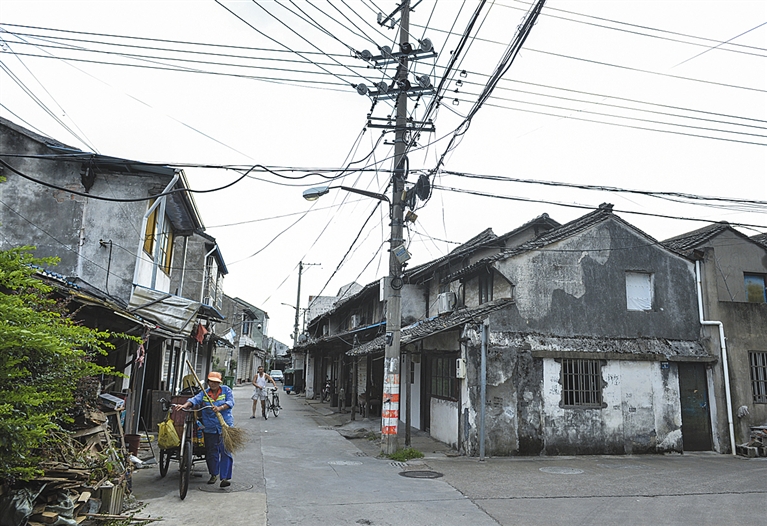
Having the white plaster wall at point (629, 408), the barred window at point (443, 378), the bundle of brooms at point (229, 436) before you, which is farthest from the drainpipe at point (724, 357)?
the bundle of brooms at point (229, 436)

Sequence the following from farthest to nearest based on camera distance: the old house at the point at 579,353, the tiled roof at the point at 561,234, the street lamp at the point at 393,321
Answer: the tiled roof at the point at 561,234 → the old house at the point at 579,353 → the street lamp at the point at 393,321

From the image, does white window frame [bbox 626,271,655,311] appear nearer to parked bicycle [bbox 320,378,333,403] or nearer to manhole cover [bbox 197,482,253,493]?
manhole cover [bbox 197,482,253,493]

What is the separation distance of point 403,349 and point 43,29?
10.3m

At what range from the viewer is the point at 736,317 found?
1491 centimetres

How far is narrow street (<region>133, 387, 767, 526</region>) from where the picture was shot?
7359mm

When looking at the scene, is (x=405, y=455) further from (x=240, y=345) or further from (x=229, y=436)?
(x=240, y=345)

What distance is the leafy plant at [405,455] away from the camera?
11.9 meters

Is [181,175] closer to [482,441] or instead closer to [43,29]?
[43,29]

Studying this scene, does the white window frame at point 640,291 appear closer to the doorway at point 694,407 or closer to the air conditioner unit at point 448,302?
the doorway at point 694,407

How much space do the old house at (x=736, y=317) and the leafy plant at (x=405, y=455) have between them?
8.20m

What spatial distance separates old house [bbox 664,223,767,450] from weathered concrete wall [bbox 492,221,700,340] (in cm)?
51

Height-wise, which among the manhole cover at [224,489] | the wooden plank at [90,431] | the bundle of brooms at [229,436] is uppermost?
the wooden plank at [90,431]

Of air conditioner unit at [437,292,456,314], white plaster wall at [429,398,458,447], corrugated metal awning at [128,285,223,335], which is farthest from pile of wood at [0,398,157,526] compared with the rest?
air conditioner unit at [437,292,456,314]

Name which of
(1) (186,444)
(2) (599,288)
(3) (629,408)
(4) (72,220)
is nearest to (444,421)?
(3) (629,408)
